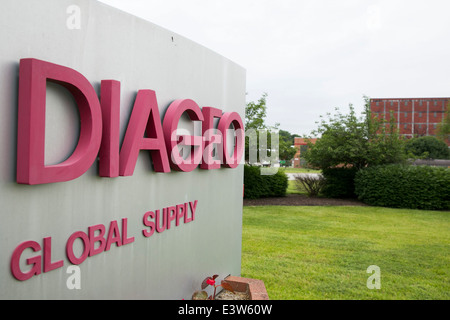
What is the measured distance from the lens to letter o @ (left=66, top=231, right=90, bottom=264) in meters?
2.47

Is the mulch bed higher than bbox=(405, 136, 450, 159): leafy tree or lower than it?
lower

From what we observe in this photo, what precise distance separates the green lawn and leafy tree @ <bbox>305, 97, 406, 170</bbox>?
12.9 ft

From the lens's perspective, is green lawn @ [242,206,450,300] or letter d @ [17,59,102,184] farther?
green lawn @ [242,206,450,300]

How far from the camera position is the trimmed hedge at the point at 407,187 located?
46.8 feet

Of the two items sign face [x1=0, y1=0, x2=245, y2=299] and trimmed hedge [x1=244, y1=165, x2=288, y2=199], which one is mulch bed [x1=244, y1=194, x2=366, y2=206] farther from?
sign face [x1=0, y1=0, x2=245, y2=299]

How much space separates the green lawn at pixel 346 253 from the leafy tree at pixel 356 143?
12.9 feet

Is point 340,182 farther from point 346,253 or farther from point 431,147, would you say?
point 431,147

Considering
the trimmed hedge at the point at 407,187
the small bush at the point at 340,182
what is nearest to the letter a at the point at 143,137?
the trimmed hedge at the point at 407,187

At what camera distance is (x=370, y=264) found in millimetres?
7102

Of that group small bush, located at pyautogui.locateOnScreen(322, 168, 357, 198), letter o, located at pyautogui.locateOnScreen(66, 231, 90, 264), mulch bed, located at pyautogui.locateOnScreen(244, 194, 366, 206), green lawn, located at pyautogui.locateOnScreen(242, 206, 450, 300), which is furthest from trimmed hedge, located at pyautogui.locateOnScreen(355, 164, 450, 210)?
letter o, located at pyautogui.locateOnScreen(66, 231, 90, 264)

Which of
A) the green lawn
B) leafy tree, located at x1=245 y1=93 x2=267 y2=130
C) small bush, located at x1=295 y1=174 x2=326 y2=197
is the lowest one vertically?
the green lawn

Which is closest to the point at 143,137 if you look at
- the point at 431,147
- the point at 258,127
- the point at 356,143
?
the point at 258,127

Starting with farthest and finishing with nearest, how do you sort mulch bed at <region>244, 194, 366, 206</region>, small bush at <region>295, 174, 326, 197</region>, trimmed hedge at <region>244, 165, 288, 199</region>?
small bush at <region>295, 174, 326, 197</region> < trimmed hedge at <region>244, 165, 288, 199</region> < mulch bed at <region>244, 194, 366, 206</region>

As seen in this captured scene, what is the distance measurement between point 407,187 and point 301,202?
4386 millimetres
